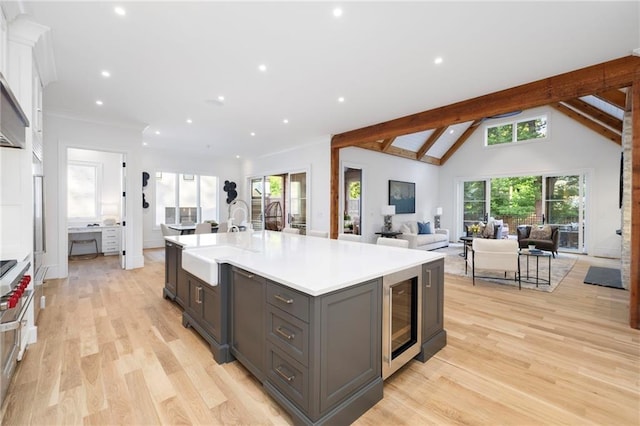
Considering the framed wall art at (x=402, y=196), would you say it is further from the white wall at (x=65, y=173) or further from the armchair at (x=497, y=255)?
the white wall at (x=65, y=173)

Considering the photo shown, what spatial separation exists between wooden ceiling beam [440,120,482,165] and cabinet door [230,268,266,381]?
9.29m

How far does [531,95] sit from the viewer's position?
363 cm

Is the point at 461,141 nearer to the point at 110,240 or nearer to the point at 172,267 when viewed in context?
the point at 172,267

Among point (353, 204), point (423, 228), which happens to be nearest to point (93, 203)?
point (353, 204)

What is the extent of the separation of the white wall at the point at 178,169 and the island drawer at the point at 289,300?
7.61 metres

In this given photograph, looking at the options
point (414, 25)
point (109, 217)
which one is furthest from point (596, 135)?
point (109, 217)

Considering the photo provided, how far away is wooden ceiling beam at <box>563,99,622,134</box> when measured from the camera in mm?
6406

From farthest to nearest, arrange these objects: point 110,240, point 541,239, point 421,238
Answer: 1. point 421,238
2. point 110,240
3. point 541,239

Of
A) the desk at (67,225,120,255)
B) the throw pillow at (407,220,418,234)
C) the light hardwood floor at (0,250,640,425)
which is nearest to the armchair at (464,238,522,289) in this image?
the light hardwood floor at (0,250,640,425)

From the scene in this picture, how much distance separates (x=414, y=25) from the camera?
250 cm

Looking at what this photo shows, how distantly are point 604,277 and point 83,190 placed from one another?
11120 mm

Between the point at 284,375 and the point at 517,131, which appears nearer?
the point at 284,375

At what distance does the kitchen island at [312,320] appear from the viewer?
1.52 m

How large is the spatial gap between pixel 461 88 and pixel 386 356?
11.8ft
